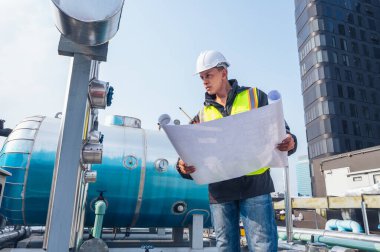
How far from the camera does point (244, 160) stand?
5.90 ft

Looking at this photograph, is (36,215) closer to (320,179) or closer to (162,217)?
(162,217)

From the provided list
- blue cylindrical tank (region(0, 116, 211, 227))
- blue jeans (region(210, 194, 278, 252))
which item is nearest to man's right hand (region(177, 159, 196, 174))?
blue jeans (region(210, 194, 278, 252))

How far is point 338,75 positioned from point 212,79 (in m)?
41.4

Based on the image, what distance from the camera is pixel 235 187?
1965mm

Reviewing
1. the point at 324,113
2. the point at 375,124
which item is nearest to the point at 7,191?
the point at 324,113

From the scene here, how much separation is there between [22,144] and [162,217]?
3615 millimetres

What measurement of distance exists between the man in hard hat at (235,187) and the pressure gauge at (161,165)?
16.2 ft

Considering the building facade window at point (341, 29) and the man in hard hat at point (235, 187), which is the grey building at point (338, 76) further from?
the man in hard hat at point (235, 187)

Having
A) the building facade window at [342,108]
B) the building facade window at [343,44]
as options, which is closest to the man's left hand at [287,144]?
the building facade window at [342,108]

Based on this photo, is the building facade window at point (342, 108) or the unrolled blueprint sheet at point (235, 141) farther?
the building facade window at point (342, 108)

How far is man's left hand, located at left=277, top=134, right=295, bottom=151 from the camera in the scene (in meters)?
1.75

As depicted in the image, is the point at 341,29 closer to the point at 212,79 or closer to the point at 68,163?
the point at 212,79

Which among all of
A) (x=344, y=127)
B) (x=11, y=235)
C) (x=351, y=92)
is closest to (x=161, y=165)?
(x=11, y=235)

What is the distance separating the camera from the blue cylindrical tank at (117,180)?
20.2ft
